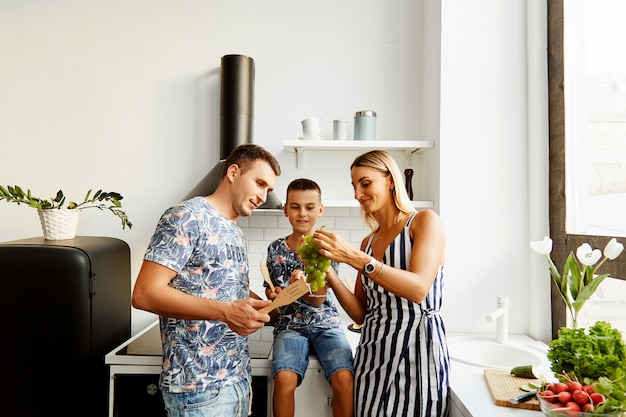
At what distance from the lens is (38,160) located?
9.84 feet

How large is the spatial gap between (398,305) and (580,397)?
0.62 m

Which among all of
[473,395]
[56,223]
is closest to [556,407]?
[473,395]

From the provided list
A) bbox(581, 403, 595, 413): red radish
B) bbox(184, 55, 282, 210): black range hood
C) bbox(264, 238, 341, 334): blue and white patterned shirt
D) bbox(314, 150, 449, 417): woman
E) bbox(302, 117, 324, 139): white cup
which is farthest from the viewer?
bbox(184, 55, 282, 210): black range hood

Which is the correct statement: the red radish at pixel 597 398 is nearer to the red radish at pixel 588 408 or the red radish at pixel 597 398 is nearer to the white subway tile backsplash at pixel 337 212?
the red radish at pixel 588 408

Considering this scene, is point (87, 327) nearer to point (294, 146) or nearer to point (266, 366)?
point (266, 366)

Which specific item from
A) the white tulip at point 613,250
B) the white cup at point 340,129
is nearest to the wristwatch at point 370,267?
the white tulip at point 613,250

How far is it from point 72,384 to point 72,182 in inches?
51.7

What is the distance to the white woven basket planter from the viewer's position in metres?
2.55

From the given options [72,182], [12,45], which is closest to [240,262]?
[72,182]

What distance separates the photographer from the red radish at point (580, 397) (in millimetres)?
1203

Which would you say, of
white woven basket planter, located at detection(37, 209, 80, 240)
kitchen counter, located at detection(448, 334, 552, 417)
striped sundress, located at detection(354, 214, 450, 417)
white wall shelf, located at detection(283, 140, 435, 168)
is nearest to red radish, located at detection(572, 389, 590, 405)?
kitchen counter, located at detection(448, 334, 552, 417)

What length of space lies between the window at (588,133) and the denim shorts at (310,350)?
1117mm

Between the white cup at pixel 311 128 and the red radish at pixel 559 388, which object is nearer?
the red radish at pixel 559 388

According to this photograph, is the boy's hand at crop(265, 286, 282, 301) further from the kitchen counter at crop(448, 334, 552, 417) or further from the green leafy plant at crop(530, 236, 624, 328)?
the green leafy plant at crop(530, 236, 624, 328)
